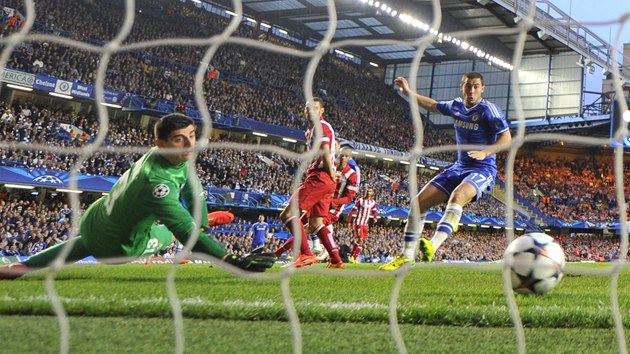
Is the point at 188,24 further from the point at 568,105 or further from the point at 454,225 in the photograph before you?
the point at 454,225

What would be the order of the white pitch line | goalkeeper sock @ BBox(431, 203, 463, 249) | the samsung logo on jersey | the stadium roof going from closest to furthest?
the white pitch line → goalkeeper sock @ BBox(431, 203, 463, 249) → the samsung logo on jersey → the stadium roof

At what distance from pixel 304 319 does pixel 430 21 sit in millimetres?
27919

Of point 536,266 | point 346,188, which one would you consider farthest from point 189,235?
point 346,188

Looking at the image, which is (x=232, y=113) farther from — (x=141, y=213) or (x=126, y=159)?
(x=141, y=213)

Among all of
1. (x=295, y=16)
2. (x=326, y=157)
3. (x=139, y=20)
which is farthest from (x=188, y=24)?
(x=326, y=157)

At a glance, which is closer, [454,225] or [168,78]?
[454,225]

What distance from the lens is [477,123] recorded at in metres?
5.80

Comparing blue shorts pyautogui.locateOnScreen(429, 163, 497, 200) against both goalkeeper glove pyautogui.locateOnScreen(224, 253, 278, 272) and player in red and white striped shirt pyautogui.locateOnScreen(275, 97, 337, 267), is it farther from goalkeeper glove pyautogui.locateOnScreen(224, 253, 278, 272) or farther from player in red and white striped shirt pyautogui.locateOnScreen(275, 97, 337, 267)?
goalkeeper glove pyautogui.locateOnScreen(224, 253, 278, 272)

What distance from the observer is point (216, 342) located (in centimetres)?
274

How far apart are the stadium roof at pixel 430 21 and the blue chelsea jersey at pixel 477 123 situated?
67.0ft

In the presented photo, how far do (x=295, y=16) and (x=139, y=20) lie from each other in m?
8.60

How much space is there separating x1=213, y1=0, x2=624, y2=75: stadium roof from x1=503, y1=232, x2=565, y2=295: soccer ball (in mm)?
22558

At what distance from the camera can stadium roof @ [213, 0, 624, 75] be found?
27547 mm

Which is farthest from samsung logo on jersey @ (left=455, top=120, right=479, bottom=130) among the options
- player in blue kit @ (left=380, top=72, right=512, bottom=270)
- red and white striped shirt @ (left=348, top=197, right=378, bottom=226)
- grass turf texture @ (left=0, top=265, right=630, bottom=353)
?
red and white striped shirt @ (left=348, top=197, right=378, bottom=226)
